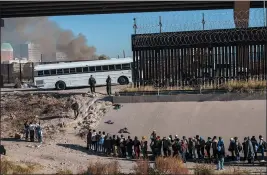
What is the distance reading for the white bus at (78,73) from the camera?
35531 mm

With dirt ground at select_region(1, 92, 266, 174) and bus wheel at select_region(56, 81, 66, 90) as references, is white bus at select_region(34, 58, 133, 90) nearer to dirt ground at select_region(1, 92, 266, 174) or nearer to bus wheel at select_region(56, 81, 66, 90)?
bus wheel at select_region(56, 81, 66, 90)

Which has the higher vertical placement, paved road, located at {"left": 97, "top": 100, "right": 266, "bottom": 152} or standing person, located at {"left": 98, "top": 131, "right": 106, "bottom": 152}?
paved road, located at {"left": 97, "top": 100, "right": 266, "bottom": 152}

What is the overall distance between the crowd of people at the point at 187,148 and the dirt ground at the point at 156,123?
2.52 feet

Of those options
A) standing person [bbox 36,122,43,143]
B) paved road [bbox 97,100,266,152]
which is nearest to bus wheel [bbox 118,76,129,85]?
paved road [bbox 97,100,266,152]

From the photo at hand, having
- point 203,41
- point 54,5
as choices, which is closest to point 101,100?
point 203,41

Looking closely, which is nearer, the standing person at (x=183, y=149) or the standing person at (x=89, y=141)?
the standing person at (x=183, y=149)

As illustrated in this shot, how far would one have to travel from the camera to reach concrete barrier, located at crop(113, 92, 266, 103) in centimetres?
2269

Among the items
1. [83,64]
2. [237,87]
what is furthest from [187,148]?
[83,64]

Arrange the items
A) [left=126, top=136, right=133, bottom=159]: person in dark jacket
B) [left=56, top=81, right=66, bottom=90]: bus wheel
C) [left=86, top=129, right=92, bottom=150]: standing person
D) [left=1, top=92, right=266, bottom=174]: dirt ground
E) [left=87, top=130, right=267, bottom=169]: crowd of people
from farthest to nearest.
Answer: [left=56, top=81, right=66, bottom=90]: bus wheel < [left=86, top=129, right=92, bottom=150]: standing person < [left=1, top=92, right=266, bottom=174]: dirt ground < [left=126, top=136, right=133, bottom=159]: person in dark jacket < [left=87, top=130, right=267, bottom=169]: crowd of people

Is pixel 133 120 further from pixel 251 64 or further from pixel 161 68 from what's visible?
pixel 251 64

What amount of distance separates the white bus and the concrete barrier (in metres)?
11.4

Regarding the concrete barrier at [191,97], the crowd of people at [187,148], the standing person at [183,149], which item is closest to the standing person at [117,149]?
the crowd of people at [187,148]

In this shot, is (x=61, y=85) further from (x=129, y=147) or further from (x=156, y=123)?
(x=129, y=147)

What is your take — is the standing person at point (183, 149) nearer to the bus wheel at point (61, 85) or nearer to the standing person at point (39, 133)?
the standing person at point (39, 133)
